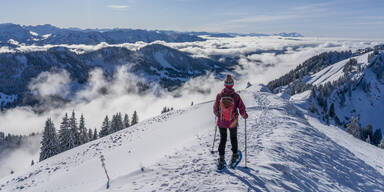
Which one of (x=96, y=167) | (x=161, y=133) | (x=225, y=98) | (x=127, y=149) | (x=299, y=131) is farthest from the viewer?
A: (x=161, y=133)

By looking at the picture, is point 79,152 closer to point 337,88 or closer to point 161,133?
point 161,133

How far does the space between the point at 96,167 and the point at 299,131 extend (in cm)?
1776

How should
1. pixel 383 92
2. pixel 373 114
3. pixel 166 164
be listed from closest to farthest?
1. pixel 166 164
2. pixel 373 114
3. pixel 383 92

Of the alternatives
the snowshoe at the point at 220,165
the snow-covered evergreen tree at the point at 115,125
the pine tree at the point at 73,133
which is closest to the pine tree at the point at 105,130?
the snow-covered evergreen tree at the point at 115,125

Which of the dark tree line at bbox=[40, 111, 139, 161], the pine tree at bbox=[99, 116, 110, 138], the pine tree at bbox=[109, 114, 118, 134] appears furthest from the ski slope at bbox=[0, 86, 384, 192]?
the pine tree at bbox=[109, 114, 118, 134]

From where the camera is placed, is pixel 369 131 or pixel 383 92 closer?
pixel 369 131

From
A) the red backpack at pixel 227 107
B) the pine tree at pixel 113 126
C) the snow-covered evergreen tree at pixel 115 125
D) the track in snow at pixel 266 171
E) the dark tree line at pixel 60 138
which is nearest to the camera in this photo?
the track in snow at pixel 266 171

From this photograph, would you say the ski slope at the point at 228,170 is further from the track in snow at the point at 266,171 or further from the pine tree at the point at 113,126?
the pine tree at the point at 113,126

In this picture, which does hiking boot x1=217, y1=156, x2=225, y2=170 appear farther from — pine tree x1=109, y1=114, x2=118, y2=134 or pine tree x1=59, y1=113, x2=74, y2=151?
pine tree x1=109, y1=114, x2=118, y2=134

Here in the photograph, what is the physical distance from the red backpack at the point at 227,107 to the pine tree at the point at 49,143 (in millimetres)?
54013

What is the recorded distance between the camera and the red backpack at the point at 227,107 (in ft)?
33.1

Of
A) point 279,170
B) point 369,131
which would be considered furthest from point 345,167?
point 369,131

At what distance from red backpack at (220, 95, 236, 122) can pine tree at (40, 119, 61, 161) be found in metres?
54.0

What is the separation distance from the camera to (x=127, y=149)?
75.1ft
